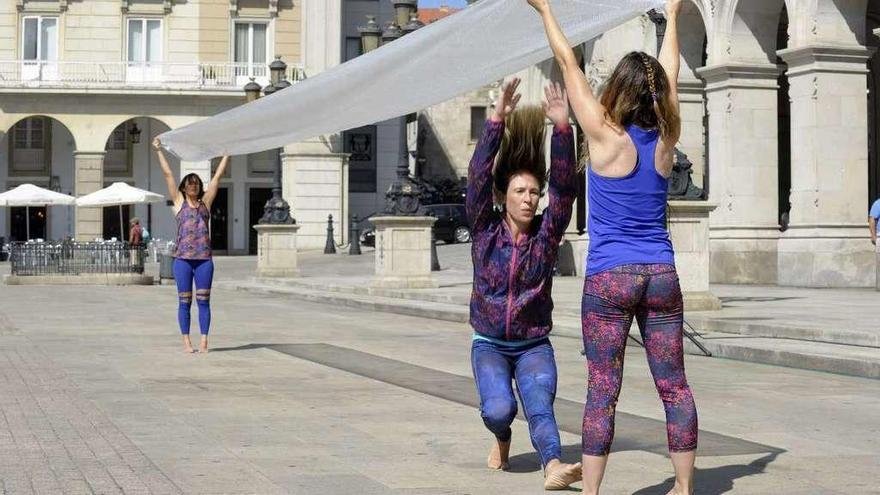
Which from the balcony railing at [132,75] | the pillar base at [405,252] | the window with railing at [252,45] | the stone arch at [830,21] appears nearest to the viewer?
the stone arch at [830,21]

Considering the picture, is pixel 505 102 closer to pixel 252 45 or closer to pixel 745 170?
pixel 745 170

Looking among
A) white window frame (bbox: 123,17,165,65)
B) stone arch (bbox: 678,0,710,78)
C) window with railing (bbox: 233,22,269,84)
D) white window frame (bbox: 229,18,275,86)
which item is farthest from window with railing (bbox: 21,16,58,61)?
stone arch (bbox: 678,0,710,78)

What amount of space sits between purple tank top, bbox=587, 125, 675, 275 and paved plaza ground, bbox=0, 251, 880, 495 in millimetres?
1191

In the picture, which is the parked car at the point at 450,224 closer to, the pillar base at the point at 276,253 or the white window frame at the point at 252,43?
the white window frame at the point at 252,43

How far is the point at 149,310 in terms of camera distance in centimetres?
2269

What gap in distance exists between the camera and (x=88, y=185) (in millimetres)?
56094

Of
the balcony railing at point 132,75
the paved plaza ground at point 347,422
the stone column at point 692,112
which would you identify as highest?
the balcony railing at point 132,75

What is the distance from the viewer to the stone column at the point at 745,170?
26734mm

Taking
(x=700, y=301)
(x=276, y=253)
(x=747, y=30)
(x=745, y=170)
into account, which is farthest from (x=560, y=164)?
(x=276, y=253)

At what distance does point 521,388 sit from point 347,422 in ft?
7.30

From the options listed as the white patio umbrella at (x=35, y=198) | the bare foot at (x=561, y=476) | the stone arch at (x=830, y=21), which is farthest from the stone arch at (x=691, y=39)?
the bare foot at (x=561, y=476)

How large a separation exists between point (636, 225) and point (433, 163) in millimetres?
64122

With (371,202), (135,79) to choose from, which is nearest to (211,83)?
(135,79)

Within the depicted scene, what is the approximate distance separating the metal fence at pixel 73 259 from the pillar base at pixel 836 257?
18202 millimetres
